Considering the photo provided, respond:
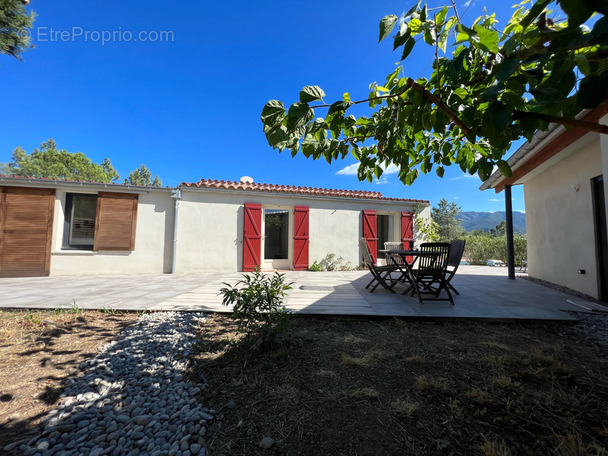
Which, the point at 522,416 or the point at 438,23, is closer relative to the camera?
the point at 438,23

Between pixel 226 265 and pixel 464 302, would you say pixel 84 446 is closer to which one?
pixel 464 302

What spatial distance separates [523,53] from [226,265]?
22.3ft

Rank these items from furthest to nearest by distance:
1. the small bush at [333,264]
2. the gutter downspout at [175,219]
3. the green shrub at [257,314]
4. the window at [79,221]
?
the small bush at [333,264], the gutter downspout at [175,219], the window at [79,221], the green shrub at [257,314]

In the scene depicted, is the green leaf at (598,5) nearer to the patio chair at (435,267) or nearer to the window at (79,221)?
the patio chair at (435,267)

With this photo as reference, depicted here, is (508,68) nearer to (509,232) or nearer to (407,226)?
(509,232)

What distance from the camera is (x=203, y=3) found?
5.18 meters

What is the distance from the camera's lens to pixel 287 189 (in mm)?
7375

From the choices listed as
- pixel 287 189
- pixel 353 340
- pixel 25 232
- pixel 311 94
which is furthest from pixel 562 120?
pixel 25 232

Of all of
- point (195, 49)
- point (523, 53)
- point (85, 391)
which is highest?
point (195, 49)

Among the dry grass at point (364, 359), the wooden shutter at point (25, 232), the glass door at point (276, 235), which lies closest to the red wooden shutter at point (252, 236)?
the glass door at point (276, 235)

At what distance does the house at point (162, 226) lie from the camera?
5.66m

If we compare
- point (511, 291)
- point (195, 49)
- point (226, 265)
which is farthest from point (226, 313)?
point (195, 49)

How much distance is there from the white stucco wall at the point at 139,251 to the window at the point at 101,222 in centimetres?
13

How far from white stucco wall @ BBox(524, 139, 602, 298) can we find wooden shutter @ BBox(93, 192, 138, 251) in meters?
9.52
